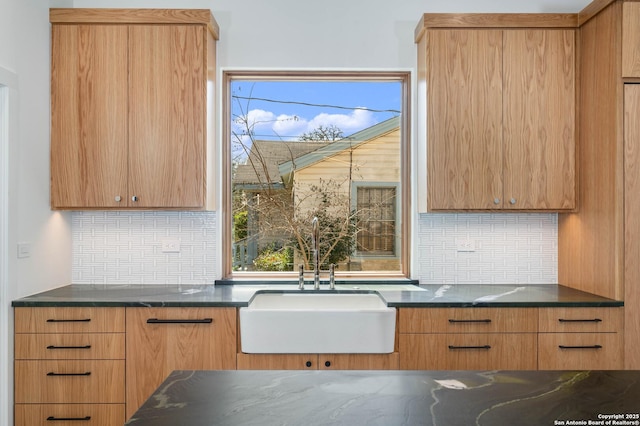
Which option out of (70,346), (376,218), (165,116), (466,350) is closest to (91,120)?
(165,116)

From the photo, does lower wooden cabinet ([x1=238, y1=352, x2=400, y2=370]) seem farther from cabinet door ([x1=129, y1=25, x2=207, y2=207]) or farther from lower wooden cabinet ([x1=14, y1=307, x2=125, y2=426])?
cabinet door ([x1=129, y1=25, x2=207, y2=207])

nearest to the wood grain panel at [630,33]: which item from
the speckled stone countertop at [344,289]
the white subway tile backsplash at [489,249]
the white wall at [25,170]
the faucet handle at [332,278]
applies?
the white subway tile backsplash at [489,249]

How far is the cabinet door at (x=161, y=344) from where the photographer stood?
8.89 feet

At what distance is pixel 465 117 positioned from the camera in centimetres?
307

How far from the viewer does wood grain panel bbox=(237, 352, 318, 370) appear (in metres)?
2.72

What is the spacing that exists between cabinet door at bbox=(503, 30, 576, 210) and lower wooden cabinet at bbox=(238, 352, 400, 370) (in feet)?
3.82

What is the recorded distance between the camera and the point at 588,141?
9.82 ft

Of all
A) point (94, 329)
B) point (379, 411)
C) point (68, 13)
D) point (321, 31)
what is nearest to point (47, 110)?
point (68, 13)

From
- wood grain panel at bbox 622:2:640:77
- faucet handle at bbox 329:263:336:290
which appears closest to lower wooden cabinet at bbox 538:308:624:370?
faucet handle at bbox 329:263:336:290

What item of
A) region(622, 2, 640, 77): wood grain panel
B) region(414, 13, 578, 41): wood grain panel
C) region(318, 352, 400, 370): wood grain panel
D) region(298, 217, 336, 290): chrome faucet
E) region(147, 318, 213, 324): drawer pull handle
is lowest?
region(318, 352, 400, 370): wood grain panel

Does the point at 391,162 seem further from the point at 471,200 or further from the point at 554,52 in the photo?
the point at 554,52

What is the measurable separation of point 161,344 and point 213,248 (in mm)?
823

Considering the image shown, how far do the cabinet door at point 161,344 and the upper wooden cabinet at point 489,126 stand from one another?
151cm

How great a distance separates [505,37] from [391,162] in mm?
1025
